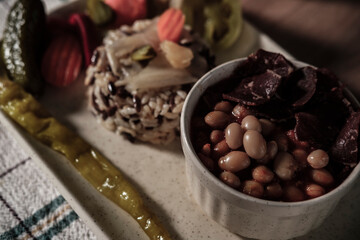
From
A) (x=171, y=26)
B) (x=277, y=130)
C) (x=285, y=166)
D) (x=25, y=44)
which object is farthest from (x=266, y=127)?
(x=25, y=44)

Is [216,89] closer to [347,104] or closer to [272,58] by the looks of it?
[272,58]

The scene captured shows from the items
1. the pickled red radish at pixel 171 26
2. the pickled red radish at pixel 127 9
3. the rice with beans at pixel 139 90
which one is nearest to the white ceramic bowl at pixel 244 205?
the rice with beans at pixel 139 90

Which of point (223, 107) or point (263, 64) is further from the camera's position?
point (263, 64)

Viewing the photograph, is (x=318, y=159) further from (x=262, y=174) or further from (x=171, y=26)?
(x=171, y=26)

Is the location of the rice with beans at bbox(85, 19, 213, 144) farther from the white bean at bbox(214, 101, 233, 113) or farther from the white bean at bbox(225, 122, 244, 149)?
the white bean at bbox(225, 122, 244, 149)

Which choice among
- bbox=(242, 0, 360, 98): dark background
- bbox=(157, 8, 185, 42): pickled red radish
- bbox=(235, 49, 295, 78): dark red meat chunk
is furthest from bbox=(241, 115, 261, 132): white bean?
bbox=(242, 0, 360, 98): dark background
